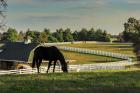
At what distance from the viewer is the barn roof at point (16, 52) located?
6277 centimetres

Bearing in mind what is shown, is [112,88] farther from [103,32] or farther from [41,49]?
[103,32]

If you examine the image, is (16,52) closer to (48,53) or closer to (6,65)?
(6,65)

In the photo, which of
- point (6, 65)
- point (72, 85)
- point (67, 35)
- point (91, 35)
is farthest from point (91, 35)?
point (72, 85)

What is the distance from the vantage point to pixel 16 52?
64.6m

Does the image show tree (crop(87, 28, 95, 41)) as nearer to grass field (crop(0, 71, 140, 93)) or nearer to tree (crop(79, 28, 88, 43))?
tree (crop(79, 28, 88, 43))

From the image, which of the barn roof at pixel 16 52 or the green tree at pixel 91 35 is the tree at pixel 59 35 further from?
the barn roof at pixel 16 52

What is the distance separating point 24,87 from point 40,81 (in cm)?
172

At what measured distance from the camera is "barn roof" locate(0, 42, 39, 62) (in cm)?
6277

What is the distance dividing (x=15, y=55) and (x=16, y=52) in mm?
849

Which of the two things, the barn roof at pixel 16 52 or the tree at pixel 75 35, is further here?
the tree at pixel 75 35

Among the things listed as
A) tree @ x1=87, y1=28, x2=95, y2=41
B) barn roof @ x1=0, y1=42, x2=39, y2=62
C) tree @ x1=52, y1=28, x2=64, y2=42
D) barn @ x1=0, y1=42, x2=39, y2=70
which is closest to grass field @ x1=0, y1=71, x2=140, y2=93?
barn @ x1=0, y1=42, x2=39, y2=70

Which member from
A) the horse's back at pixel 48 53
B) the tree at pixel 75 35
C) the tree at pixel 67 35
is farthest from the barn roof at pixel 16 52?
the tree at pixel 75 35

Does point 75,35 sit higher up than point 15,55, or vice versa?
point 75,35

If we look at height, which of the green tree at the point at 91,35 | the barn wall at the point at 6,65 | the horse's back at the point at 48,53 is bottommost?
the barn wall at the point at 6,65
